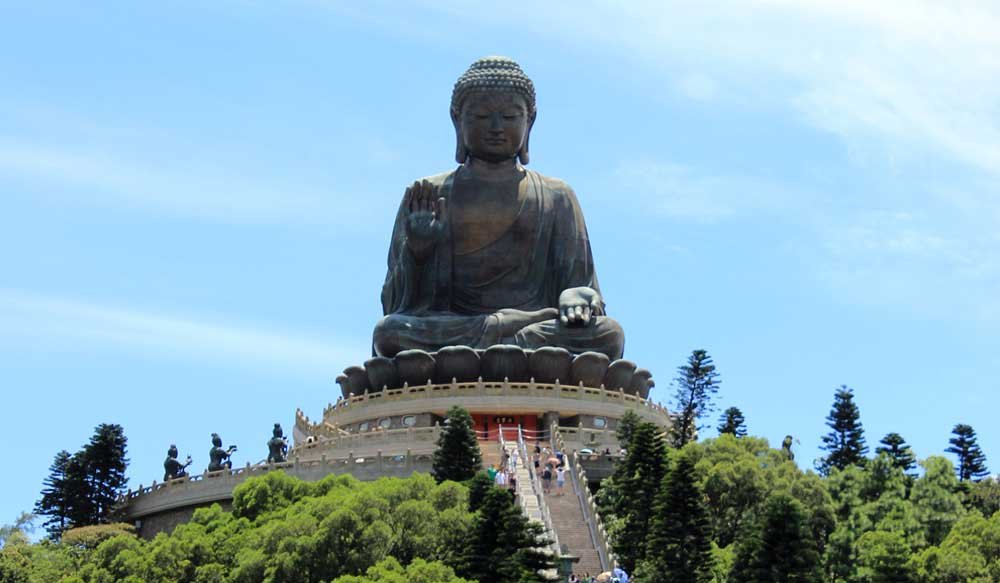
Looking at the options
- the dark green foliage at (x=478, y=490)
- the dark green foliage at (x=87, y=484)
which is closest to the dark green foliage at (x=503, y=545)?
the dark green foliage at (x=478, y=490)

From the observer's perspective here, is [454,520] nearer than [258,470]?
Yes

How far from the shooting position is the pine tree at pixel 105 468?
32281mm

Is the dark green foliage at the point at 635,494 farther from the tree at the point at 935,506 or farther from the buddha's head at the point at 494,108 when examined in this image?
the buddha's head at the point at 494,108

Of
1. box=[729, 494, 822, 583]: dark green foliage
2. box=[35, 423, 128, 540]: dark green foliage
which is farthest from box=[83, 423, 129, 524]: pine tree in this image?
box=[729, 494, 822, 583]: dark green foliage

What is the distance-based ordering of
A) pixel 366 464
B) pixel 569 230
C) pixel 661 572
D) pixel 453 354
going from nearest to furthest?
pixel 661 572 < pixel 366 464 < pixel 453 354 < pixel 569 230

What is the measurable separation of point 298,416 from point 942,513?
15.9m

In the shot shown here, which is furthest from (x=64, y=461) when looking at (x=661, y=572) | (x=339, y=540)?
(x=661, y=572)

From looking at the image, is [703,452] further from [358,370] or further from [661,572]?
[358,370]

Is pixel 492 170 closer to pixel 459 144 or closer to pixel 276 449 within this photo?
pixel 459 144

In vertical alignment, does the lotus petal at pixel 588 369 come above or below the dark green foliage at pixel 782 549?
above

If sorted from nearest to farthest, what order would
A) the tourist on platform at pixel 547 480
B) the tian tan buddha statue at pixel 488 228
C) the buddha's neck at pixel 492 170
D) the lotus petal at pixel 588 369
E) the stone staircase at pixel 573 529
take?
the stone staircase at pixel 573 529, the tourist on platform at pixel 547 480, the lotus petal at pixel 588 369, the tian tan buddha statue at pixel 488 228, the buddha's neck at pixel 492 170

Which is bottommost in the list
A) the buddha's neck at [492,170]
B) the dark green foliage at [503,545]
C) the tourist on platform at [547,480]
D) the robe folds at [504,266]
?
the dark green foliage at [503,545]

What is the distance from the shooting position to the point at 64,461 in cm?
3288

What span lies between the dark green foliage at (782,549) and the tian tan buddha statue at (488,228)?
1665cm
